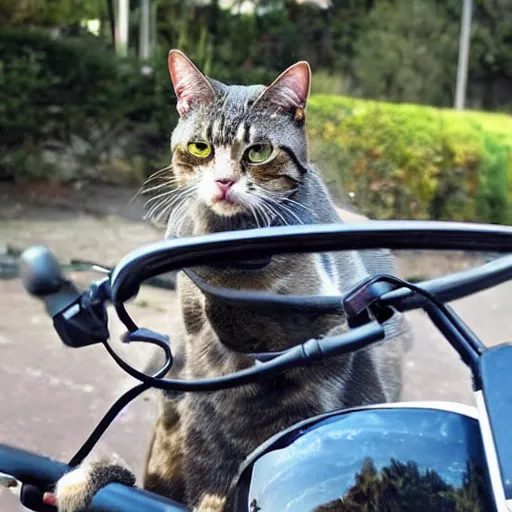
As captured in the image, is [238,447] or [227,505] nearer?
[227,505]

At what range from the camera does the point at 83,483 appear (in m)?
0.76

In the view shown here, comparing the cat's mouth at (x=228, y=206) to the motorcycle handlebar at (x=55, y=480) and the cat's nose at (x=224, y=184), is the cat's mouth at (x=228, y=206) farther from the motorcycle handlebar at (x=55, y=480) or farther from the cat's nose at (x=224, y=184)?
the motorcycle handlebar at (x=55, y=480)

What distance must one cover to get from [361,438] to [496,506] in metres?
0.14

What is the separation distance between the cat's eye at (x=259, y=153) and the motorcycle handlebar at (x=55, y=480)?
516 mm

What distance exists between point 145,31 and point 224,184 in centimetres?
143

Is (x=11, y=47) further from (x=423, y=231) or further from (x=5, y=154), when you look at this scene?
(x=423, y=231)

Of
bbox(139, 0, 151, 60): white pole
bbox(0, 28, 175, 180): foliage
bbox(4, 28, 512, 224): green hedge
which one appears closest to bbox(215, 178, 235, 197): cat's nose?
bbox(4, 28, 512, 224): green hedge

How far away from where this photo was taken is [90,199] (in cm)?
415

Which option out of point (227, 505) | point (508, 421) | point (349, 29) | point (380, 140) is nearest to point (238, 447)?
point (227, 505)

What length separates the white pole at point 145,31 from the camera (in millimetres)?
2200

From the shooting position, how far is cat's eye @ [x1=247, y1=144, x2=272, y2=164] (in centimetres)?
113

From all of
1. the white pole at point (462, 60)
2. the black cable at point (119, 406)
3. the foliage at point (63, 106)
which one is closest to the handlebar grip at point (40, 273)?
the black cable at point (119, 406)

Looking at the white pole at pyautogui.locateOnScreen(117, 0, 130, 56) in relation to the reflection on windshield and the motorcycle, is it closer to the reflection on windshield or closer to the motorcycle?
the motorcycle

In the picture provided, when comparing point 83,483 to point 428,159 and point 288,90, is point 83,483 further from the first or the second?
point 428,159
